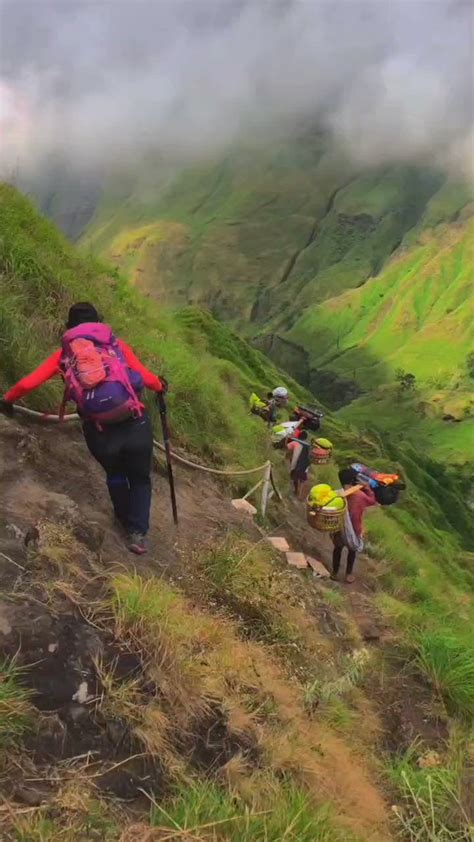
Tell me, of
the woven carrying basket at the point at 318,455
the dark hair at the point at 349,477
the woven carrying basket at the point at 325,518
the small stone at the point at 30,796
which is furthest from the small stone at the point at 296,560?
the woven carrying basket at the point at 318,455

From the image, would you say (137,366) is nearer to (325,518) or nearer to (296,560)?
(296,560)

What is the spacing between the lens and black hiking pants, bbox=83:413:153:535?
18.9 feet

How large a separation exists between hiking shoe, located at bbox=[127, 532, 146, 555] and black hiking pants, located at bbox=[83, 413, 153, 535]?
0.05 m

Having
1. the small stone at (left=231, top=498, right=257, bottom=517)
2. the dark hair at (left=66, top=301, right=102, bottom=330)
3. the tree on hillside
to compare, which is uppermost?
the dark hair at (left=66, top=301, right=102, bottom=330)

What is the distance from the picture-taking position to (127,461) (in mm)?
5945

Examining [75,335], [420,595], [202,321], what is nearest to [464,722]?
[75,335]

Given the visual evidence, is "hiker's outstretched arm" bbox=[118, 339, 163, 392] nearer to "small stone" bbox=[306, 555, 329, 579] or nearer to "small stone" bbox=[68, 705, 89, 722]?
"small stone" bbox=[68, 705, 89, 722]

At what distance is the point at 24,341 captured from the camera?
8.20 m

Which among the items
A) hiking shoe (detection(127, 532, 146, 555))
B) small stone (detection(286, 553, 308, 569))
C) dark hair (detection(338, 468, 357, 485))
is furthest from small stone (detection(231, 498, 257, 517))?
hiking shoe (detection(127, 532, 146, 555))

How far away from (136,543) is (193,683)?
6.70ft

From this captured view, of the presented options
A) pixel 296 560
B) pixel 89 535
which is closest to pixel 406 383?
pixel 296 560

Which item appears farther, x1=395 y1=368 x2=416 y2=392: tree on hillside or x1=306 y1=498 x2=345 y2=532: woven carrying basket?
x1=395 y1=368 x2=416 y2=392: tree on hillside

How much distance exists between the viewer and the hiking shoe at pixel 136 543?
6.22 metres

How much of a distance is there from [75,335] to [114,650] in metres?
2.72
